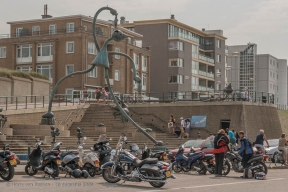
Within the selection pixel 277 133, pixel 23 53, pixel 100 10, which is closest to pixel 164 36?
pixel 23 53

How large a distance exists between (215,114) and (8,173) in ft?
91.9

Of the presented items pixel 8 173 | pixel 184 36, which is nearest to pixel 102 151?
pixel 8 173

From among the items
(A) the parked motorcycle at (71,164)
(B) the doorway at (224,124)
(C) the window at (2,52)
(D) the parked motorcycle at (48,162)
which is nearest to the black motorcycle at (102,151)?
(A) the parked motorcycle at (71,164)

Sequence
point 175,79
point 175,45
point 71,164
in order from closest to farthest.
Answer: point 71,164, point 175,79, point 175,45

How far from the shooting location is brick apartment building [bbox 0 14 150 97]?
64562 millimetres

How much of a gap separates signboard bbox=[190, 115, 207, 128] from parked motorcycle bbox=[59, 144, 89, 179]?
25.3m

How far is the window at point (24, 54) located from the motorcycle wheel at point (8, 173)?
1989 inches

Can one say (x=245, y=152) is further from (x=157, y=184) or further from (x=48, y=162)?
(x=48, y=162)

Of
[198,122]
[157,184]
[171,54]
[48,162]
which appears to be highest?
[171,54]

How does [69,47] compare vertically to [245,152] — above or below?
above

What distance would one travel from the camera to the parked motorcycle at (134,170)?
16191mm

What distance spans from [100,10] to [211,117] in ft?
46.4

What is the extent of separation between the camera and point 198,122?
1724 inches

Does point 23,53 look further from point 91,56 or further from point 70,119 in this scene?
point 70,119
